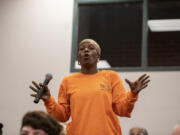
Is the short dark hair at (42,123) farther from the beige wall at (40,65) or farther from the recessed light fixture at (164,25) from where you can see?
the recessed light fixture at (164,25)

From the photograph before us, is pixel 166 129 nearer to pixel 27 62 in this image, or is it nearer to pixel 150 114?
pixel 150 114

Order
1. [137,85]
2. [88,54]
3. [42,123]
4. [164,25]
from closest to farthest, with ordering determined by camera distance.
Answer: [42,123] < [137,85] < [88,54] < [164,25]

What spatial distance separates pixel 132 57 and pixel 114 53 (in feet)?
0.91

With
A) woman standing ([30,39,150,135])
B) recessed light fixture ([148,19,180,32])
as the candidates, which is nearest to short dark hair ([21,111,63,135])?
woman standing ([30,39,150,135])

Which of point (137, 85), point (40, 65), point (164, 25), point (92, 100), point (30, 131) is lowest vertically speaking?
point (30, 131)

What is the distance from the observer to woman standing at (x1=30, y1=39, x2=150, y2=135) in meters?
3.36

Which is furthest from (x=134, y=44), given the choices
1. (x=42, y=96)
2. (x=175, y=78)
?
(x=42, y=96)

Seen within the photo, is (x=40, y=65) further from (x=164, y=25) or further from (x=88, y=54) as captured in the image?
(x=88, y=54)

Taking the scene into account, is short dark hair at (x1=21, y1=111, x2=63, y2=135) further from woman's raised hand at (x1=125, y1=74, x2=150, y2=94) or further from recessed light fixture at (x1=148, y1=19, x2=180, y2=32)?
recessed light fixture at (x1=148, y1=19, x2=180, y2=32)

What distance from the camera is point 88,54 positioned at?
143 inches

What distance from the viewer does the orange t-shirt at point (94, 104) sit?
3355mm

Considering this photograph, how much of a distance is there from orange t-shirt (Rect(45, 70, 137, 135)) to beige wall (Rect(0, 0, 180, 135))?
6.44 feet

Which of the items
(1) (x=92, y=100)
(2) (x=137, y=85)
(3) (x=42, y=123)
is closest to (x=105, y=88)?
(1) (x=92, y=100)

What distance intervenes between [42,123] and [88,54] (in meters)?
1.37
